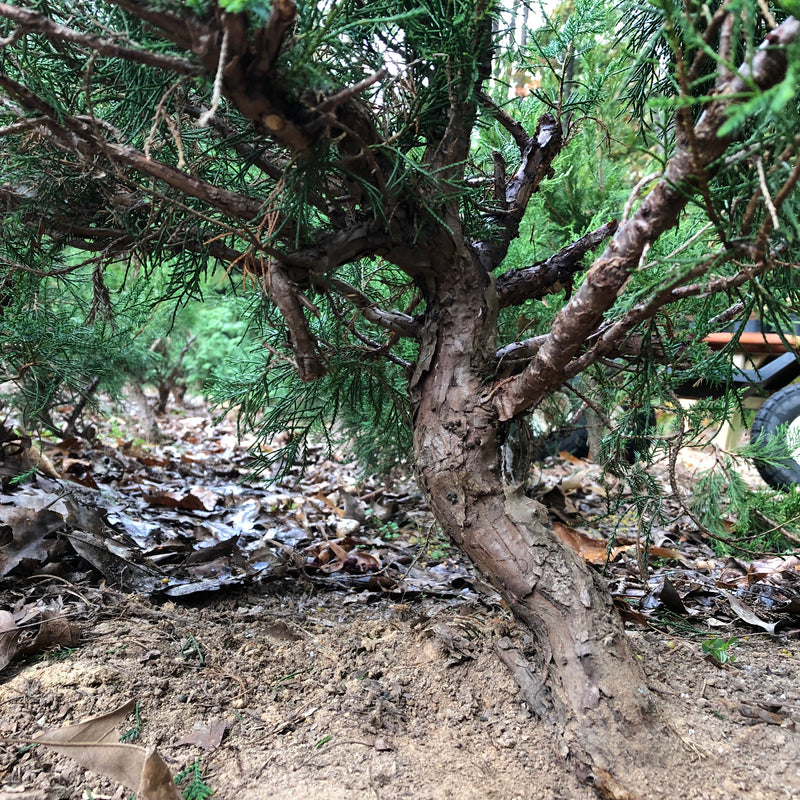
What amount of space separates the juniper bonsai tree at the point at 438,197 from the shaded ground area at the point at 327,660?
22cm

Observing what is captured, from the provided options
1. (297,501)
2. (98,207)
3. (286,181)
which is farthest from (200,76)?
(297,501)

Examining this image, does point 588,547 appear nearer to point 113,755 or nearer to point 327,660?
point 327,660

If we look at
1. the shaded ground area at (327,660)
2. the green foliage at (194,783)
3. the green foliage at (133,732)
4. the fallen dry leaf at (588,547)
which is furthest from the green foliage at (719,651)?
the green foliage at (133,732)

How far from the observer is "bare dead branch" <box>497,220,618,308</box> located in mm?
1837

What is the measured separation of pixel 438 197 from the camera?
1.41 meters

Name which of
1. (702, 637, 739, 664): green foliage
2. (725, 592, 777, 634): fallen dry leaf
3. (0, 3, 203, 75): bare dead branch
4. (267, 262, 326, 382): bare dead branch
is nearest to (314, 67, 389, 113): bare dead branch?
(0, 3, 203, 75): bare dead branch

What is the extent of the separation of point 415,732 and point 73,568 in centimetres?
142

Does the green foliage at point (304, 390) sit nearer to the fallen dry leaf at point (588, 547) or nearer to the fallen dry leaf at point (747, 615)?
the fallen dry leaf at point (588, 547)

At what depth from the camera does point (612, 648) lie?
4.64 feet

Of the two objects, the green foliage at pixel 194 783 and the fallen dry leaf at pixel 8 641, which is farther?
A: the fallen dry leaf at pixel 8 641

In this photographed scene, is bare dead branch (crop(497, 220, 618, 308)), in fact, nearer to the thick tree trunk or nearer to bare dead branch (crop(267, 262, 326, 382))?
the thick tree trunk

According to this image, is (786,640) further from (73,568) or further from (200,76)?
(73,568)

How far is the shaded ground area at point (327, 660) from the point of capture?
50.6 inches

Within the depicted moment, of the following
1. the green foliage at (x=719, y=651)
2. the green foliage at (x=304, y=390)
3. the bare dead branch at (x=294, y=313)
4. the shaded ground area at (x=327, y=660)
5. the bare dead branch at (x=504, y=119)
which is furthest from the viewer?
the green foliage at (x=304, y=390)
